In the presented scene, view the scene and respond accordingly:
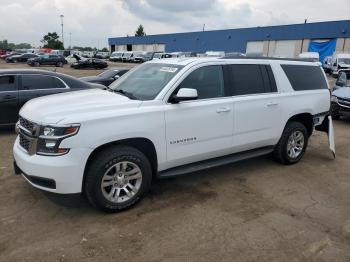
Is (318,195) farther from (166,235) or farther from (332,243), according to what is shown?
(166,235)

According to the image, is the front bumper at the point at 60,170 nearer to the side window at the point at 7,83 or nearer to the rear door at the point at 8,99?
the rear door at the point at 8,99

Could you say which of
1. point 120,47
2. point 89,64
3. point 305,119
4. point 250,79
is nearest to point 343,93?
point 305,119

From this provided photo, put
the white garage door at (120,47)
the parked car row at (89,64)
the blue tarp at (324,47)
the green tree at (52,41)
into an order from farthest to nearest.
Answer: the green tree at (52,41)
the white garage door at (120,47)
the blue tarp at (324,47)
the parked car row at (89,64)

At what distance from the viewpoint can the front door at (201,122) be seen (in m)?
4.36

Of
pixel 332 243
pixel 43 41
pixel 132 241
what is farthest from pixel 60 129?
pixel 43 41

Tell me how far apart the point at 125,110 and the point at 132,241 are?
145 centimetres

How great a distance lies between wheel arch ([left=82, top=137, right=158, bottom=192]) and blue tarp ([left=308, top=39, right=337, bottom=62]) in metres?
40.4

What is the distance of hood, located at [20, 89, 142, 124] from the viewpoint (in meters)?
3.70

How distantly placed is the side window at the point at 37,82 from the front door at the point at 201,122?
15.4 ft

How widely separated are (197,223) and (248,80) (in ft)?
7.91

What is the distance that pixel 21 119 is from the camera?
425 centimetres

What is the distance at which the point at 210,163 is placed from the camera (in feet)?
15.9

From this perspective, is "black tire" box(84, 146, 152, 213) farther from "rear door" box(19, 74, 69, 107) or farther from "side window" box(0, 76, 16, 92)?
"side window" box(0, 76, 16, 92)

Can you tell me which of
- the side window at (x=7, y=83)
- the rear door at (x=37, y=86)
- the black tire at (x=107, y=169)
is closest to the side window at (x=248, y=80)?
the black tire at (x=107, y=169)
